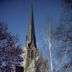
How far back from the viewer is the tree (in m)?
2.95

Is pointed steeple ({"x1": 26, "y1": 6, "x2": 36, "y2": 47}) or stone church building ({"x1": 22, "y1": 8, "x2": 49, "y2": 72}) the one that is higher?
pointed steeple ({"x1": 26, "y1": 6, "x2": 36, "y2": 47})

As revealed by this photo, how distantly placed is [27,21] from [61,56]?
571 millimetres

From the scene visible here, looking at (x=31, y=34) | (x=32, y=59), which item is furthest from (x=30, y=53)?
(x=31, y=34)

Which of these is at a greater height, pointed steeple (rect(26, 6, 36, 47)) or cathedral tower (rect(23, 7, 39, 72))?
pointed steeple (rect(26, 6, 36, 47))

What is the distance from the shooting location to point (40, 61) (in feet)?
9.46

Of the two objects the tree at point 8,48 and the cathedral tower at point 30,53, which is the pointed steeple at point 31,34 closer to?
the cathedral tower at point 30,53

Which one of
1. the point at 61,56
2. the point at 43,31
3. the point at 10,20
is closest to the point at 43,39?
the point at 43,31

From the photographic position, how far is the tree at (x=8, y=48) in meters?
2.95

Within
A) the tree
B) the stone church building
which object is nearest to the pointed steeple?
the stone church building

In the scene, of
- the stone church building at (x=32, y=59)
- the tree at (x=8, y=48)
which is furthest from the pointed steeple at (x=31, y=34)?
the tree at (x=8, y=48)

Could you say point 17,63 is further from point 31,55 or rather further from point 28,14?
point 28,14

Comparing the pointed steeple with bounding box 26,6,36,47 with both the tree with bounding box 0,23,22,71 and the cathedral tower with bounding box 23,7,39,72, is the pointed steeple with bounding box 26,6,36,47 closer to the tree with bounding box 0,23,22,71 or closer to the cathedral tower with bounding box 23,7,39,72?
the cathedral tower with bounding box 23,7,39,72

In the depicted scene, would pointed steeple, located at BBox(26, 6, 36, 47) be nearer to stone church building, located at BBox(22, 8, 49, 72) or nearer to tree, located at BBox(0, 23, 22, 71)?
stone church building, located at BBox(22, 8, 49, 72)

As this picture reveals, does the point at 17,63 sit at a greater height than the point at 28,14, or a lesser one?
lesser
